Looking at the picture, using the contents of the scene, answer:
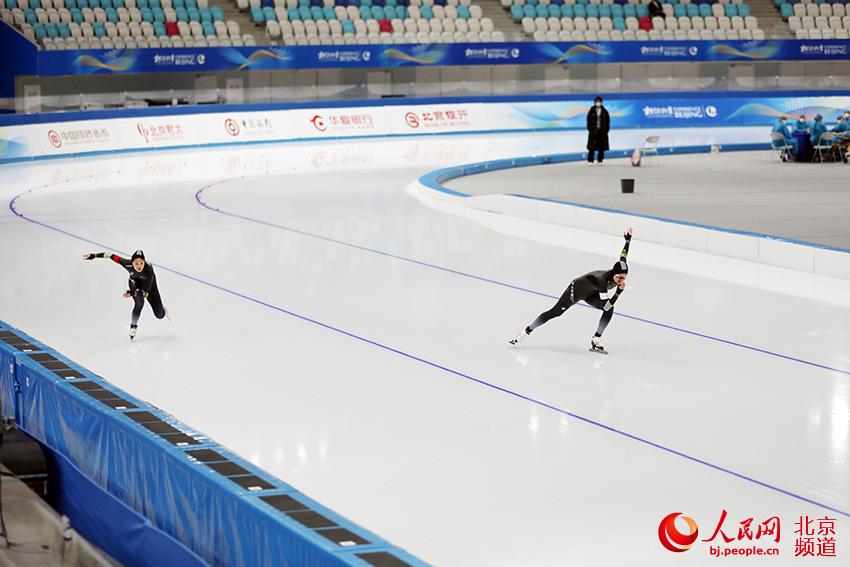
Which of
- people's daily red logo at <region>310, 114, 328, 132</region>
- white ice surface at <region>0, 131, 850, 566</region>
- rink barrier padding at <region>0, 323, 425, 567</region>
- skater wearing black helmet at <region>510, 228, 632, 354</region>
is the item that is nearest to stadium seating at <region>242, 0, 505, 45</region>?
people's daily red logo at <region>310, 114, 328, 132</region>

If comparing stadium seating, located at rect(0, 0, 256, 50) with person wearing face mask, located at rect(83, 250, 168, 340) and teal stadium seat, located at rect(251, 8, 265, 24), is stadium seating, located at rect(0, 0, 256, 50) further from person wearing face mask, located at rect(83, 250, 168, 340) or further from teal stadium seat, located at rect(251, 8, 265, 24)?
person wearing face mask, located at rect(83, 250, 168, 340)

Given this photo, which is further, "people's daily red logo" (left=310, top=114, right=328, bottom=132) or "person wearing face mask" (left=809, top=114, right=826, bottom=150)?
"people's daily red logo" (left=310, top=114, right=328, bottom=132)

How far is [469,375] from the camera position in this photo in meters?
8.40

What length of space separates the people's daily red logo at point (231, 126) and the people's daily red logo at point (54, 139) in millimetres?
5033

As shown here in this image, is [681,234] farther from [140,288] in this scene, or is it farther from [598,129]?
[598,129]

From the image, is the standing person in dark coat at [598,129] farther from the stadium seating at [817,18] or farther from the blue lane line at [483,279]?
the stadium seating at [817,18]

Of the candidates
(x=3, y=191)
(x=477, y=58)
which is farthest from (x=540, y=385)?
(x=477, y=58)

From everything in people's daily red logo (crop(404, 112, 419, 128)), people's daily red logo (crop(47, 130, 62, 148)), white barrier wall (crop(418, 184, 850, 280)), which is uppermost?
white barrier wall (crop(418, 184, 850, 280))

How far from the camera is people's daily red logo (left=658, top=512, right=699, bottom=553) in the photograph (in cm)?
532

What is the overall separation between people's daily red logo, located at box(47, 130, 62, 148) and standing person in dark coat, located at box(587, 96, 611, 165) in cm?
1062

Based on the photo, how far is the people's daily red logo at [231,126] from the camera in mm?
30516

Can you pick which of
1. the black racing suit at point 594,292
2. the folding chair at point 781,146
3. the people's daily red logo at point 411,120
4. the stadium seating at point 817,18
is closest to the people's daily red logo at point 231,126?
the people's daily red logo at point 411,120

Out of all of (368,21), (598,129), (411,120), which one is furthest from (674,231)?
(368,21)
